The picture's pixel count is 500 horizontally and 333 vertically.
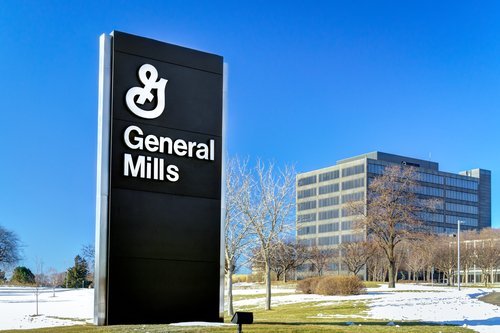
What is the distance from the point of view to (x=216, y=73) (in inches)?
708

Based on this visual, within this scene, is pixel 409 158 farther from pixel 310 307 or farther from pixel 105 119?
pixel 105 119

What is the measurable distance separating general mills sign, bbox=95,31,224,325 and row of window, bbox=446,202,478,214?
149 m

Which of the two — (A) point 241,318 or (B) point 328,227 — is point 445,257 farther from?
(A) point 241,318

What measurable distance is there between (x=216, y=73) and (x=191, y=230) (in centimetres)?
460

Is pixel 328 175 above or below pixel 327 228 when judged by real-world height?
above

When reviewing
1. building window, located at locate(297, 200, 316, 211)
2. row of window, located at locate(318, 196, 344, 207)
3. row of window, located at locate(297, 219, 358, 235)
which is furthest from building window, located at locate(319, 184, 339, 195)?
row of window, located at locate(297, 219, 358, 235)

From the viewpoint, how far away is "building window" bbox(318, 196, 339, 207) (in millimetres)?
154750

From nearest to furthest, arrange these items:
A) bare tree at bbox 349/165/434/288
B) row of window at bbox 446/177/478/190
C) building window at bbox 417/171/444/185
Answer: bare tree at bbox 349/165/434/288, building window at bbox 417/171/444/185, row of window at bbox 446/177/478/190

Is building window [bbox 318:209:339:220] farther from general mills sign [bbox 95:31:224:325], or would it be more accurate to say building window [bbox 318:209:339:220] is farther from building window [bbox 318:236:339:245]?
general mills sign [bbox 95:31:224:325]

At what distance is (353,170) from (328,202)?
506 inches

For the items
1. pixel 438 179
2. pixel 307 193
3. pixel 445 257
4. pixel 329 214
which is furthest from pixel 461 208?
pixel 445 257

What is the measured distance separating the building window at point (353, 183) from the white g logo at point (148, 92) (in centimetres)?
13128

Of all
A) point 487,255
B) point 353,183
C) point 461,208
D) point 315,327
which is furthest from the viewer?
point 461,208

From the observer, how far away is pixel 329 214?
515 feet
